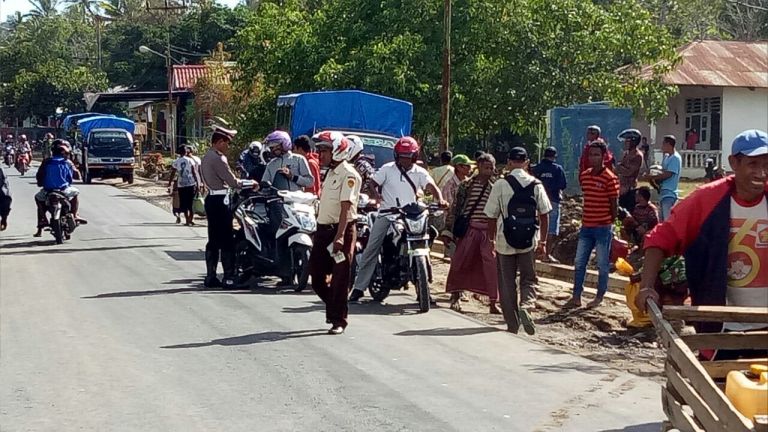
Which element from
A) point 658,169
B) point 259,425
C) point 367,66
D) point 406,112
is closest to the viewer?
point 259,425

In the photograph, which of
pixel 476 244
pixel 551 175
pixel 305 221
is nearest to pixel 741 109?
pixel 551 175

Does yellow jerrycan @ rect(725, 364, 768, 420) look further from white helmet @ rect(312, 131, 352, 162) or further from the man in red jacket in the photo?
the man in red jacket

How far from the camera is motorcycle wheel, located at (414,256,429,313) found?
11578mm

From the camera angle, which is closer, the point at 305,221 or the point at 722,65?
the point at 305,221

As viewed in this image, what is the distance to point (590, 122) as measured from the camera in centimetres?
2084

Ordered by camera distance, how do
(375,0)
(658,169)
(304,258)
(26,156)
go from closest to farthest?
1. (304,258)
2. (658,169)
3. (375,0)
4. (26,156)

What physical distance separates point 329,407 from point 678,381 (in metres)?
3.17

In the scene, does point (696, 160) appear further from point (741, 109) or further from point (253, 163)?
point (253, 163)

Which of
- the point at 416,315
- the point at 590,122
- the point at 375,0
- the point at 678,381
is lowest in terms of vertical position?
the point at 416,315

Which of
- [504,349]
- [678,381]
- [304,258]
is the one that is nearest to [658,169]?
[304,258]

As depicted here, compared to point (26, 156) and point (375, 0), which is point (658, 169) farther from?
point (26, 156)

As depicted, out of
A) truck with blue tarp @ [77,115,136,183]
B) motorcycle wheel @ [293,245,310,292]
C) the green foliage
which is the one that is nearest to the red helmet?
motorcycle wheel @ [293,245,310,292]

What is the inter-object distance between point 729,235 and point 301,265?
8.32 m

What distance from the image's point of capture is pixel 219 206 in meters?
13.3
